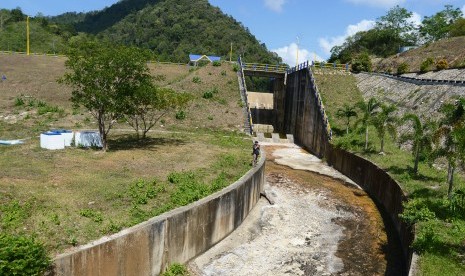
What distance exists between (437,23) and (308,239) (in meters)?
76.5

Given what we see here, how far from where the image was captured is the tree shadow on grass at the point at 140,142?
1067 inches

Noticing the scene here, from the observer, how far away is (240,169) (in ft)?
77.0

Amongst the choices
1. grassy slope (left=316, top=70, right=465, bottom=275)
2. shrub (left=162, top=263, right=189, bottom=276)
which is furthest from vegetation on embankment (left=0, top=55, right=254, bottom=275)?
grassy slope (left=316, top=70, right=465, bottom=275)

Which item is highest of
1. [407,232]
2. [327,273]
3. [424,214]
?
[424,214]

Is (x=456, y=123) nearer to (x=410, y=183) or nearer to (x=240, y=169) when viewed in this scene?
(x=410, y=183)

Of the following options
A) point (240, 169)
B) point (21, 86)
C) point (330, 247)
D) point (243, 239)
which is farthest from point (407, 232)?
point (21, 86)

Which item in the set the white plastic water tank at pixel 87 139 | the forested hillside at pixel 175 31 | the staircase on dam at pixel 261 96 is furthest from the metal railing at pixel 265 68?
the forested hillside at pixel 175 31

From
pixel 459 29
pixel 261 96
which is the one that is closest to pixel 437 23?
pixel 459 29

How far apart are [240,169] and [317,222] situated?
548 cm

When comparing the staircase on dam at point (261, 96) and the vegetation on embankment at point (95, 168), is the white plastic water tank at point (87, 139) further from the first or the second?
the staircase on dam at point (261, 96)

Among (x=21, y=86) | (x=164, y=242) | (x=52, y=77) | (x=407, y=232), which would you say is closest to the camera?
(x=164, y=242)

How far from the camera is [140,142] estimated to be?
96.5 feet

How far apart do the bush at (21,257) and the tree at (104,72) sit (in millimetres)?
14512

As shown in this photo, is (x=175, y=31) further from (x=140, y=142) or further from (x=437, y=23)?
(x=140, y=142)
